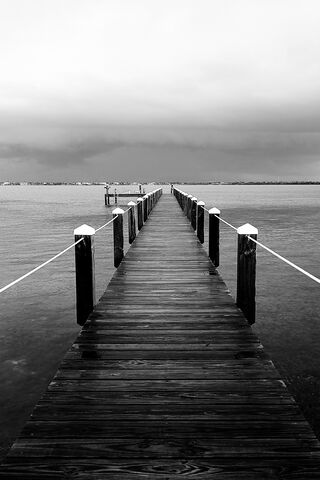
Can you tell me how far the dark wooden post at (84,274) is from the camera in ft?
21.6

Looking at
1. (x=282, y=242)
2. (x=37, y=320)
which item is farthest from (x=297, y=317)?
(x=282, y=242)

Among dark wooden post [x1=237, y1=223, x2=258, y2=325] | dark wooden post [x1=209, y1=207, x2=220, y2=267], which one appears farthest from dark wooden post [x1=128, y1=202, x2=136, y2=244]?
dark wooden post [x1=237, y1=223, x2=258, y2=325]

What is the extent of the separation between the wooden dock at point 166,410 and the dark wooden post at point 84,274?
408 millimetres

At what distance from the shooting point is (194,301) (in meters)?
6.85

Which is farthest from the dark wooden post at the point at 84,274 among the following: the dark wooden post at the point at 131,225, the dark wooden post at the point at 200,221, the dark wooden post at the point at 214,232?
the dark wooden post at the point at 200,221

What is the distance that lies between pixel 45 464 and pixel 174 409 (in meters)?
1.18

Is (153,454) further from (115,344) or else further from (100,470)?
(115,344)

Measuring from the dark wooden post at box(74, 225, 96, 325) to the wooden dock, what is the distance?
408 mm

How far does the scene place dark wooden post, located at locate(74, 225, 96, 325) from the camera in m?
6.57

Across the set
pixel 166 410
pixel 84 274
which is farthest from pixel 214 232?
pixel 166 410

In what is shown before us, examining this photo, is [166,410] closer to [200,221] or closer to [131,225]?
[131,225]

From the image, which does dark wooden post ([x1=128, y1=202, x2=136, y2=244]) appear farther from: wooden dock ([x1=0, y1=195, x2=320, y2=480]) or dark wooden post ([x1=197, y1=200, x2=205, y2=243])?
wooden dock ([x1=0, y1=195, x2=320, y2=480])

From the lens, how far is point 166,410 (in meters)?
3.56

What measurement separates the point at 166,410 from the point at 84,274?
11.3ft
